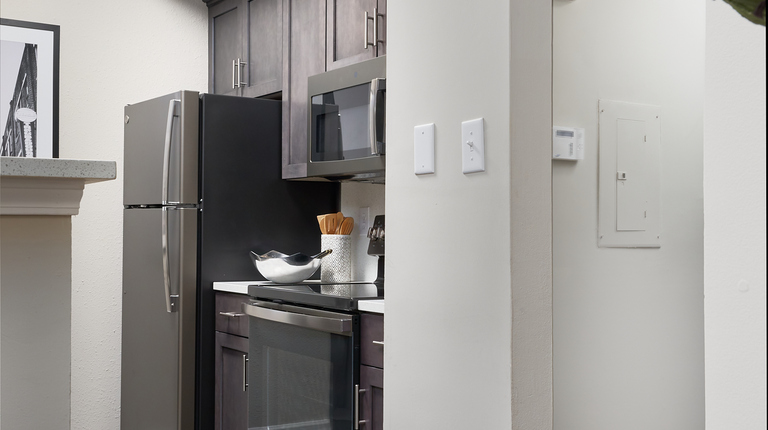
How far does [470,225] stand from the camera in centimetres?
165

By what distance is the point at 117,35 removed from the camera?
3.48m

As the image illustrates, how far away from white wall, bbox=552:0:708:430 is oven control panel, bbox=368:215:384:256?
3.45 ft

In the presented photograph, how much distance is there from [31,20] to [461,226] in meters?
2.54

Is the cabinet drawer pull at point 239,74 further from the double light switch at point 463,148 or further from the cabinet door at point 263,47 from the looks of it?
the double light switch at point 463,148

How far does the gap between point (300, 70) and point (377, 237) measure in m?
0.74

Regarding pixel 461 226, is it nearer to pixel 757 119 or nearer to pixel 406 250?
pixel 406 250

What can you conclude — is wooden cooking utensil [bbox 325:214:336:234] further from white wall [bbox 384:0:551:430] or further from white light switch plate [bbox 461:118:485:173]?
white light switch plate [bbox 461:118:485:173]

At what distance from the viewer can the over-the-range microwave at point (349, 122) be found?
2430 millimetres

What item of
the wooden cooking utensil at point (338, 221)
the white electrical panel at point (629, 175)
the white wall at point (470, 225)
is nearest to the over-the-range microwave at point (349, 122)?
the wooden cooking utensil at point (338, 221)

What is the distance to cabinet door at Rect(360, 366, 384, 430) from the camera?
208 centimetres

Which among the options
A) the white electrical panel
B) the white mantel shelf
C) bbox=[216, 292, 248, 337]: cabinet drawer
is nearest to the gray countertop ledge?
the white mantel shelf

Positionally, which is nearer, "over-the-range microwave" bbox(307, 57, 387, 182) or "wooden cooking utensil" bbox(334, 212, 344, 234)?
"over-the-range microwave" bbox(307, 57, 387, 182)

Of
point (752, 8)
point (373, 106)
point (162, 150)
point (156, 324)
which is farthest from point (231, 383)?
point (752, 8)

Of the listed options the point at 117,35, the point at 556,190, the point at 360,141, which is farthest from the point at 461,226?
the point at 117,35
